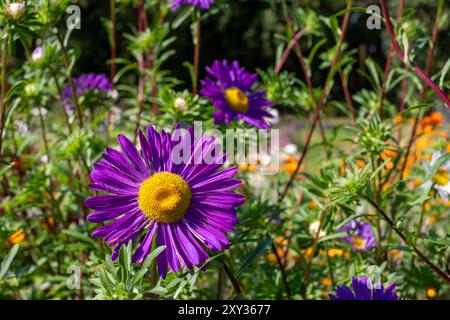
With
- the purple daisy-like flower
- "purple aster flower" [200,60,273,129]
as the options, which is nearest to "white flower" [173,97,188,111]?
"purple aster flower" [200,60,273,129]

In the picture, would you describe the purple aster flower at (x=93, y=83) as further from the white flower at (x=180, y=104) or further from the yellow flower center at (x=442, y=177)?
the yellow flower center at (x=442, y=177)

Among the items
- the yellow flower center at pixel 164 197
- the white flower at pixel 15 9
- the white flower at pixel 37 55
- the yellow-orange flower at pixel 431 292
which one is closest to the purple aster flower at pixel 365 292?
the yellow flower center at pixel 164 197

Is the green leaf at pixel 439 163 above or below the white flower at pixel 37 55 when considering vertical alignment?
below

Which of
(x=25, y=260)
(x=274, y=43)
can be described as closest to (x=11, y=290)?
(x=25, y=260)

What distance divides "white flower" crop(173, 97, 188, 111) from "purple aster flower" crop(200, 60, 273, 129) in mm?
87

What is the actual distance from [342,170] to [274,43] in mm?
11532

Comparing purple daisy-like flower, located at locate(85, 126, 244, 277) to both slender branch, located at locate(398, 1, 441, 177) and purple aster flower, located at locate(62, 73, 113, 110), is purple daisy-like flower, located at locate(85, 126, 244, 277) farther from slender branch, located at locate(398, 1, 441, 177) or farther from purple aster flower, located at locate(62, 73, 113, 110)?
purple aster flower, located at locate(62, 73, 113, 110)

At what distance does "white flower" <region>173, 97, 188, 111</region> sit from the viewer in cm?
121

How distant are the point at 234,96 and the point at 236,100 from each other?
0.05ft

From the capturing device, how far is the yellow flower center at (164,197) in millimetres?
880

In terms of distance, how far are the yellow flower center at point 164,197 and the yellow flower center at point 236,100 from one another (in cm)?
48

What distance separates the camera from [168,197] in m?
0.89

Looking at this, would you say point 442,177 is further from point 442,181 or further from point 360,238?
point 360,238

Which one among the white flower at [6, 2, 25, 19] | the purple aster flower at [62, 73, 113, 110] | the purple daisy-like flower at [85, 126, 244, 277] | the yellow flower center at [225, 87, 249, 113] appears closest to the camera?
the purple daisy-like flower at [85, 126, 244, 277]
